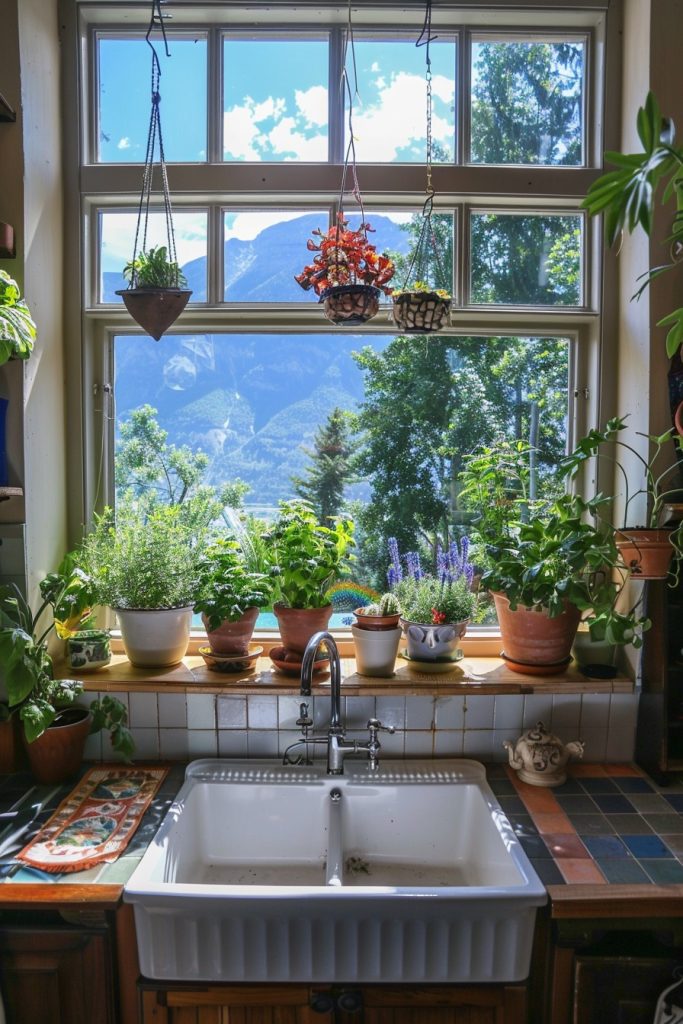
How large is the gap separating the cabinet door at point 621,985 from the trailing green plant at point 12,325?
1.87 meters

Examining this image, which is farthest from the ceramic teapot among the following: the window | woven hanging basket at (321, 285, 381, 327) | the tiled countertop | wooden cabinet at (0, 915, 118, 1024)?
woven hanging basket at (321, 285, 381, 327)

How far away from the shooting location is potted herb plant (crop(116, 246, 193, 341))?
1979 mm

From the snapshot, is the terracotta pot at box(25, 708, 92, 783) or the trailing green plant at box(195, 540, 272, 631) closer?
the terracotta pot at box(25, 708, 92, 783)

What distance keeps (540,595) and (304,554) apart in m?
0.67

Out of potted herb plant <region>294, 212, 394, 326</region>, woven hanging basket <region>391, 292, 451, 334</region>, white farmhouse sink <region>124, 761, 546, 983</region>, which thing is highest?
potted herb plant <region>294, 212, 394, 326</region>

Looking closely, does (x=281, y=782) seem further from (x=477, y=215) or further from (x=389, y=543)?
(x=477, y=215)

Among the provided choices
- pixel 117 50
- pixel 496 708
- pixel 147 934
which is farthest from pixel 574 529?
pixel 117 50

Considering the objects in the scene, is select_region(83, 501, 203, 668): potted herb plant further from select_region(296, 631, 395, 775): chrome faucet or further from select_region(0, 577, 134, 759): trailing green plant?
select_region(296, 631, 395, 775): chrome faucet

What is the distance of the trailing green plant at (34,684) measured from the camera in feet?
5.93

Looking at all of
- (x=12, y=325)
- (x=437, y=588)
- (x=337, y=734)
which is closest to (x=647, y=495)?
(x=437, y=588)

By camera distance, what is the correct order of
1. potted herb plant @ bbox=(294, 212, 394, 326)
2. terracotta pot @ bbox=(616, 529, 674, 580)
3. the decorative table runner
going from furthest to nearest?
potted herb plant @ bbox=(294, 212, 394, 326) < terracotta pot @ bbox=(616, 529, 674, 580) < the decorative table runner

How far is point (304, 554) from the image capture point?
2.08 metres

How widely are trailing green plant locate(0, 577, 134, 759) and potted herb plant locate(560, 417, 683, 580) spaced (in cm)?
142

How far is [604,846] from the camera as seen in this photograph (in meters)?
1.63
